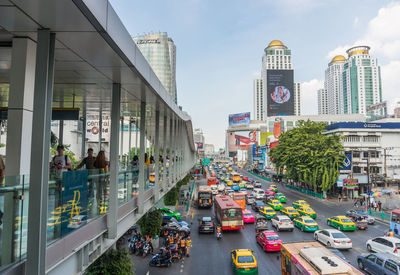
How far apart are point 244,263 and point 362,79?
18648cm

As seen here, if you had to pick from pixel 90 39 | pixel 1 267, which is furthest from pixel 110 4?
pixel 1 267

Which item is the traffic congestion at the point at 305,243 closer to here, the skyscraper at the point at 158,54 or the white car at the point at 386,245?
the white car at the point at 386,245

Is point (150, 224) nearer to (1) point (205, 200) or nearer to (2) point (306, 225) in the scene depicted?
(2) point (306, 225)

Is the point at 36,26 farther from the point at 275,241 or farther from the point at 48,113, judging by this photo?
the point at 275,241

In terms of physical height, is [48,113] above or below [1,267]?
above

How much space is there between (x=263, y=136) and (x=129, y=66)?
365 ft

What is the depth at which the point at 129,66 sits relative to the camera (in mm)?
6523

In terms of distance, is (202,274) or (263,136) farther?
(263,136)

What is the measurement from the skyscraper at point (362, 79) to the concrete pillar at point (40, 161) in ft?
634

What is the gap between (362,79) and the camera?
165875 mm

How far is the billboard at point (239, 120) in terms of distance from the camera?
15259cm

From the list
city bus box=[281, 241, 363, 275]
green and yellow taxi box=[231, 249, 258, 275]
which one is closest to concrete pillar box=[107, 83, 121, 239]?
city bus box=[281, 241, 363, 275]

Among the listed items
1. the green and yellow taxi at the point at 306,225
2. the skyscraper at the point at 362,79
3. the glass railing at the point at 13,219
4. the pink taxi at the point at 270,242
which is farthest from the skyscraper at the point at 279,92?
the glass railing at the point at 13,219

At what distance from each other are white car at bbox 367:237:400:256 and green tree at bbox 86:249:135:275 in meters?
15.1
